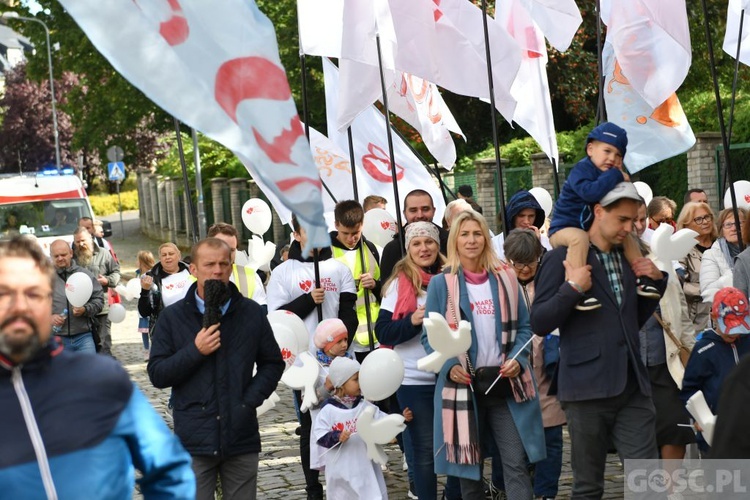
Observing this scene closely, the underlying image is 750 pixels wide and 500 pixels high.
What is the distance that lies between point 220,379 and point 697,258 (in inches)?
153

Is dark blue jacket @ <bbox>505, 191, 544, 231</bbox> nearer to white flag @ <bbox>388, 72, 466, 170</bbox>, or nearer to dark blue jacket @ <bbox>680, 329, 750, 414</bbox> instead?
dark blue jacket @ <bbox>680, 329, 750, 414</bbox>

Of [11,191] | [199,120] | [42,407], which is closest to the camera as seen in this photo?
[42,407]

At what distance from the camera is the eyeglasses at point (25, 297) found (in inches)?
125

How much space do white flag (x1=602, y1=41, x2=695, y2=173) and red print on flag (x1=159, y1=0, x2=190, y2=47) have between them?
6120 millimetres

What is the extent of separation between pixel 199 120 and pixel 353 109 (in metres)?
5.50

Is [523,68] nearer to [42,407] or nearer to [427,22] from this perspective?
[427,22]

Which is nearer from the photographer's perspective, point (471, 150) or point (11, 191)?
point (11, 191)

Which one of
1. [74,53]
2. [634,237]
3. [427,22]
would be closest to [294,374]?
[634,237]

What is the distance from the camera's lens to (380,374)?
22.8 feet

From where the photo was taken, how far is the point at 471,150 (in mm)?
32656

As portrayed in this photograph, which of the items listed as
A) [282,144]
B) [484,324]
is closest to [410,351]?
[484,324]

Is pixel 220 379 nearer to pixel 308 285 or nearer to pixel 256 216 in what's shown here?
pixel 308 285

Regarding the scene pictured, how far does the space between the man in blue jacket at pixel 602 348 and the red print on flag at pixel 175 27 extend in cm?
222

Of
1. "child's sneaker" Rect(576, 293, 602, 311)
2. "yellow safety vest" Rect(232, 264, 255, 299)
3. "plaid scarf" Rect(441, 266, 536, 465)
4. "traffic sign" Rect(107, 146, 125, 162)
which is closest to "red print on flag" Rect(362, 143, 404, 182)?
"yellow safety vest" Rect(232, 264, 255, 299)
